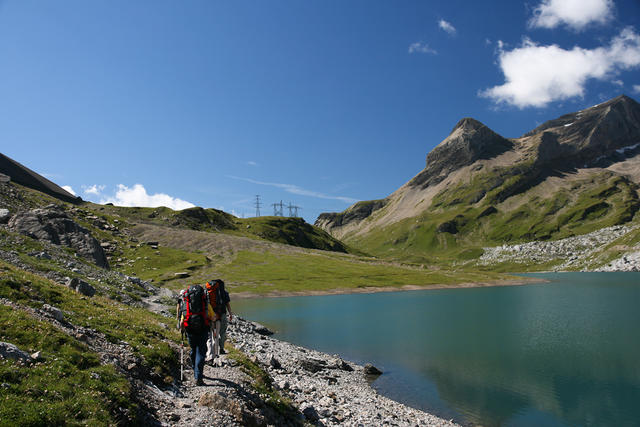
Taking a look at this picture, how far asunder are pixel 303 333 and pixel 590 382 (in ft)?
139

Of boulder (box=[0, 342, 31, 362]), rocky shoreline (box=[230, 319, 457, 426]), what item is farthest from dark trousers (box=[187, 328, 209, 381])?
rocky shoreline (box=[230, 319, 457, 426])

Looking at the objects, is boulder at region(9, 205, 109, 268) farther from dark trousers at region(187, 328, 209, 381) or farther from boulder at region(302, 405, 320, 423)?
boulder at region(302, 405, 320, 423)

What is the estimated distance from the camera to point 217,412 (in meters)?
14.2

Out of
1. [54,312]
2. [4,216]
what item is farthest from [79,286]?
[4,216]

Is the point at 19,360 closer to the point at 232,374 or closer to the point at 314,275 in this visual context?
the point at 232,374

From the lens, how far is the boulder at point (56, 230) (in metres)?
54.7

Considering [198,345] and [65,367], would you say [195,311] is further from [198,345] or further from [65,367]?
[65,367]

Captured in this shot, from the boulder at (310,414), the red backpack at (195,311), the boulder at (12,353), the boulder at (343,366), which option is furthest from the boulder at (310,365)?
the boulder at (12,353)

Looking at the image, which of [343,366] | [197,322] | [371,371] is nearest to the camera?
[197,322]

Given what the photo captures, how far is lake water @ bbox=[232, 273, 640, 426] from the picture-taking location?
3034 cm

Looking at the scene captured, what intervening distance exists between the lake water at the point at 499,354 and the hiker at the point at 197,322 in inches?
850

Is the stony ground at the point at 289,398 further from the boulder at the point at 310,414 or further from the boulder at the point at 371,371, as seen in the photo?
the boulder at the point at 371,371

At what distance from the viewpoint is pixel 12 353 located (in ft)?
40.5

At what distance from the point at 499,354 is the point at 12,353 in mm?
50151
